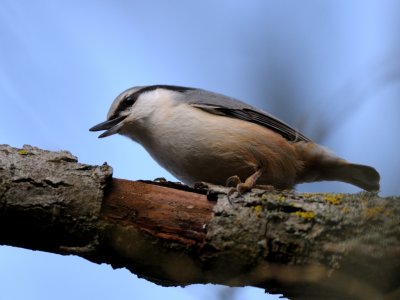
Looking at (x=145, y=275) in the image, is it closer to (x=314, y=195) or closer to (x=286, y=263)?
(x=286, y=263)

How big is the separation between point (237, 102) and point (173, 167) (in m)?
0.63

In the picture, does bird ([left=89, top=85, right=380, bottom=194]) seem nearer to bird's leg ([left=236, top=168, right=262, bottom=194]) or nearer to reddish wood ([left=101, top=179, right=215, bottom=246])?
bird's leg ([left=236, top=168, right=262, bottom=194])

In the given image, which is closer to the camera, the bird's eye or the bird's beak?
the bird's beak

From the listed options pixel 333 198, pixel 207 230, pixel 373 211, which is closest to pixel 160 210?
pixel 207 230

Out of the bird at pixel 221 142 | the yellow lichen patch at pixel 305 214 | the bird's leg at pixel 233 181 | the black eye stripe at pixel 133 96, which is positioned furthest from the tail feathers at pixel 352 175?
the yellow lichen patch at pixel 305 214

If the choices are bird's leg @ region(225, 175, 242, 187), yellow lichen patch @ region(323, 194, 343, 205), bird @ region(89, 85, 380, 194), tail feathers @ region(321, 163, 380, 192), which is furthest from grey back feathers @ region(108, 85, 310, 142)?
yellow lichen patch @ region(323, 194, 343, 205)

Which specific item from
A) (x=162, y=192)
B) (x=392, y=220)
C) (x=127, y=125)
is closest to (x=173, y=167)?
(x=127, y=125)

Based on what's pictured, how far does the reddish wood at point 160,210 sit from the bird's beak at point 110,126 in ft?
3.67

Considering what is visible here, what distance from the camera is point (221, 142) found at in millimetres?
3611

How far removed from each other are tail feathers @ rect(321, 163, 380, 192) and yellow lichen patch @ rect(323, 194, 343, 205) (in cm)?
114

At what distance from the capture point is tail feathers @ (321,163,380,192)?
3.87 metres

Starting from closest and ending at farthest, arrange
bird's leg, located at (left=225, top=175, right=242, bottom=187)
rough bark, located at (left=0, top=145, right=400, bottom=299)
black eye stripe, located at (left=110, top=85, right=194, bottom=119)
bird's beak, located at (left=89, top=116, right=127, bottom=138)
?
1. rough bark, located at (left=0, top=145, right=400, bottom=299)
2. bird's leg, located at (left=225, top=175, right=242, bottom=187)
3. bird's beak, located at (left=89, top=116, right=127, bottom=138)
4. black eye stripe, located at (left=110, top=85, right=194, bottom=119)

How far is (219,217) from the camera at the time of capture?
2.73m

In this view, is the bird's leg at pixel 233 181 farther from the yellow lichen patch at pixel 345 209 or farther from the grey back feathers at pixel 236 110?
the yellow lichen patch at pixel 345 209
